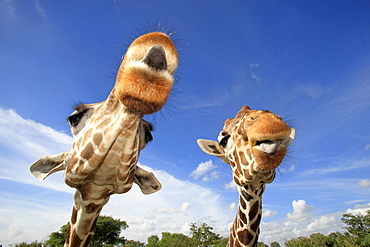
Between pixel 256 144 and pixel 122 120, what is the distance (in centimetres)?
176

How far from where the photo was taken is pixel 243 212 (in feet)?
13.2

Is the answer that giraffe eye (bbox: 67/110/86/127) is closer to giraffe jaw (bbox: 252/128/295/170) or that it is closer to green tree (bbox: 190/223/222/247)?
giraffe jaw (bbox: 252/128/295/170)

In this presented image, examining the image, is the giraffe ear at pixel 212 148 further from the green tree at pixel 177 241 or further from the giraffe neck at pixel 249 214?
the green tree at pixel 177 241

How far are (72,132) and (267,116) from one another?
2.38m

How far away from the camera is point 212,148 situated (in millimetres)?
4262

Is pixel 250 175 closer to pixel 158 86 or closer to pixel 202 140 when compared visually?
pixel 202 140

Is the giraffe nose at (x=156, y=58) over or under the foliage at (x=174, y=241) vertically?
under

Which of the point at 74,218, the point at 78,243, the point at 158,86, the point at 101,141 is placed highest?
the point at 158,86

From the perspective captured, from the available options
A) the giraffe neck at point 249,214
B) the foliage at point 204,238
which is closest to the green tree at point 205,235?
the foliage at point 204,238

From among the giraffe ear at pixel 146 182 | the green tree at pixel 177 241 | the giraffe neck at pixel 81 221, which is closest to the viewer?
the giraffe neck at pixel 81 221

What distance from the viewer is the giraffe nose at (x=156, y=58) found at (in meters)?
1.68

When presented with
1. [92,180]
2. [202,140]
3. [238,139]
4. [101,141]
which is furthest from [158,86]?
[202,140]

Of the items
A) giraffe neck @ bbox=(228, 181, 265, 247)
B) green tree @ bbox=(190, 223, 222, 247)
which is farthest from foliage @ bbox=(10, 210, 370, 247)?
giraffe neck @ bbox=(228, 181, 265, 247)

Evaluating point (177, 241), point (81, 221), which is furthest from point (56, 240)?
point (177, 241)
